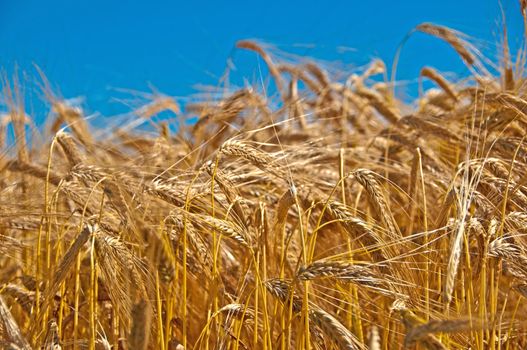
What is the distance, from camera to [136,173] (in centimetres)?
245

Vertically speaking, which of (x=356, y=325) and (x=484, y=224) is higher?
(x=484, y=224)

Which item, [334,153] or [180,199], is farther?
[334,153]

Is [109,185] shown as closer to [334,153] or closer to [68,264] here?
[68,264]

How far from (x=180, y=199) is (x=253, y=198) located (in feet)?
3.15

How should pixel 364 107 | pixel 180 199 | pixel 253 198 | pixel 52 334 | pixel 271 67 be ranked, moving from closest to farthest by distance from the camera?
pixel 52 334 → pixel 180 199 → pixel 253 198 → pixel 364 107 → pixel 271 67

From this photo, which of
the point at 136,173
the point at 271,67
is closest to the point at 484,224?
the point at 136,173

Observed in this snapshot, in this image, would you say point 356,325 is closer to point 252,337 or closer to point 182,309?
point 252,337

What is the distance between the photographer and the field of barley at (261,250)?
173 centimetres

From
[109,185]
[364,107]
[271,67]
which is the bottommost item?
[109,185]

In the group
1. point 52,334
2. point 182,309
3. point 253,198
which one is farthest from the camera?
point 253,198

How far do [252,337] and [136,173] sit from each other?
0.63m

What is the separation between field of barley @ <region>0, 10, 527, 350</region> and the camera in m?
1.73

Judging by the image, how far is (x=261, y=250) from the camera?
235 cm

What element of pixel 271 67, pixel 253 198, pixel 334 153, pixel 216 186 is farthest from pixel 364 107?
pixel 216 186
